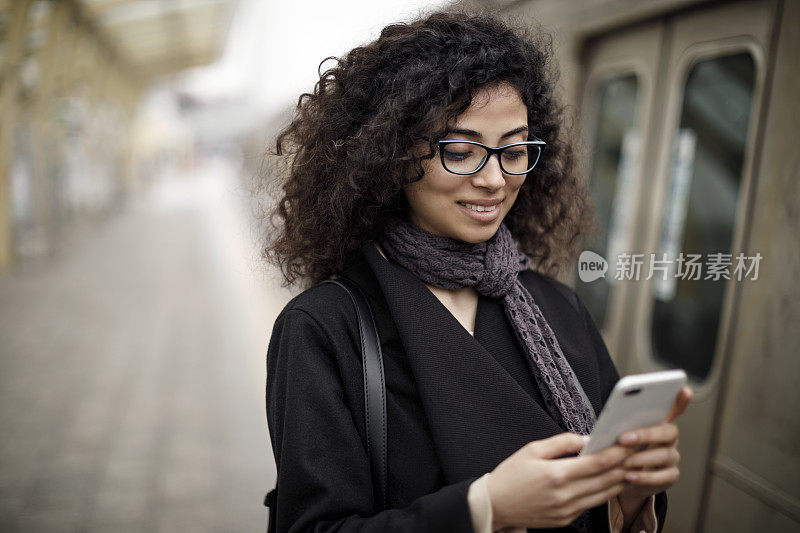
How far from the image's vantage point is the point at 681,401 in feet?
3.42

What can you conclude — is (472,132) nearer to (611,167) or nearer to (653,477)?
(653,477)

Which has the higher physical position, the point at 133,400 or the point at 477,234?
the point at 477,234

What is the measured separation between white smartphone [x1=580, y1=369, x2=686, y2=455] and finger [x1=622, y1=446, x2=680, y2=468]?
54mm

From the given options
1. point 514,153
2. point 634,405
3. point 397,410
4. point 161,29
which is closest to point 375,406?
point 397,410

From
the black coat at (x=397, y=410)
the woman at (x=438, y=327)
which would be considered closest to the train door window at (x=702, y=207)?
the woman at (x=438, y=327)

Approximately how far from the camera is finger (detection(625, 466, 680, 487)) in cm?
106

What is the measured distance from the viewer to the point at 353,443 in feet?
3.78

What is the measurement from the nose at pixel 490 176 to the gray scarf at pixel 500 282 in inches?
5.9

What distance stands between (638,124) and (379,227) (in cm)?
185

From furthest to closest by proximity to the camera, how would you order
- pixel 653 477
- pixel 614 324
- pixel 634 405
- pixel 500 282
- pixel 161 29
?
pixel 161 29
pixel 614 324
pixel 500 282
pixel 653 477
pixel 634 405

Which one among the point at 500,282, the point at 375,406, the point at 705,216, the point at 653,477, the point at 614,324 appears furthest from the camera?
the point at 614,324

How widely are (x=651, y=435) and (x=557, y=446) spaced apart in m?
0.16

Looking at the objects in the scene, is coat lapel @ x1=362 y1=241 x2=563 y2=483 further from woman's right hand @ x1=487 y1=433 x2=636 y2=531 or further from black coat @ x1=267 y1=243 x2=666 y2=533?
woman's right hand @ x1=487 y1=433 x2=636 y2=531

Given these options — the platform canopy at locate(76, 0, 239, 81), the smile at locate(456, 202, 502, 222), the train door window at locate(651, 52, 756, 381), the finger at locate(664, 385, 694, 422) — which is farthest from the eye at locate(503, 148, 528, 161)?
the platform canopy at locate(76, 0, 239, 81)
